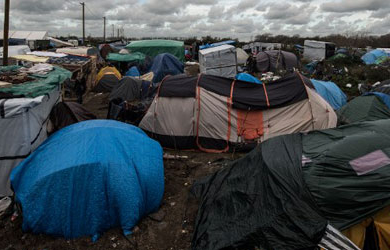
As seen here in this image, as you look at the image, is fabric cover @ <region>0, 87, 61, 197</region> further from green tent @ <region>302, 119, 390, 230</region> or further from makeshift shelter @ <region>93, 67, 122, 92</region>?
makeshift shelter @ <region>93, 67, 122, 92</region>

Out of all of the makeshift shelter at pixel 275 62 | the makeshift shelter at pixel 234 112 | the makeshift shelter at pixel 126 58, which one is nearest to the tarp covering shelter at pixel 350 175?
the makeshift shelter at pixel 234 112

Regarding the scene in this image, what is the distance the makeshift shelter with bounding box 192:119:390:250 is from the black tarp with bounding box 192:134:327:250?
0.01 meters

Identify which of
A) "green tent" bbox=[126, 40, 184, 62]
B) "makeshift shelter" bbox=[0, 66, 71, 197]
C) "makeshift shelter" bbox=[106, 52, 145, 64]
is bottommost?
"makeshift shelter" bbox=[0, 66, 71, 197]

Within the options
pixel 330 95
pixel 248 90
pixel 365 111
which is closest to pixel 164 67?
pixel 330 95

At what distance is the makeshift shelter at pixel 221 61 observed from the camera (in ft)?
63.9

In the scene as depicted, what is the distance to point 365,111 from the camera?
875cm

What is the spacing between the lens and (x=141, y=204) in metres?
4.79

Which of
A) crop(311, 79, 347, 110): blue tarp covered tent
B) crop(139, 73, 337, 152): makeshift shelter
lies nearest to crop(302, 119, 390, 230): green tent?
crop(139, 73, 337, 152): makeshift shelter

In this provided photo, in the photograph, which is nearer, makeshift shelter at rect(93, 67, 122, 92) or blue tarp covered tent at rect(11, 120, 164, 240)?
blue tarp covered tent at rect(11, 120, 164, 240)

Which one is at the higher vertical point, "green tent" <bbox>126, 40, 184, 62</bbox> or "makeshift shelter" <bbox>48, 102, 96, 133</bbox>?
"green tent" <bbox>126, 40, 184, 62</bbox>

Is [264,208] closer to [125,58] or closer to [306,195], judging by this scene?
[306,195]

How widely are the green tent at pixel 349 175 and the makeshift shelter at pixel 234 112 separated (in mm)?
3611

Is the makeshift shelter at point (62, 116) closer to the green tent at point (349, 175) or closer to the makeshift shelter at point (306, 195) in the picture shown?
the makeshift shelter at point (306, 195)

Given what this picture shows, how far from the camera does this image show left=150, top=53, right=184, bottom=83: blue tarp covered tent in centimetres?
1934
